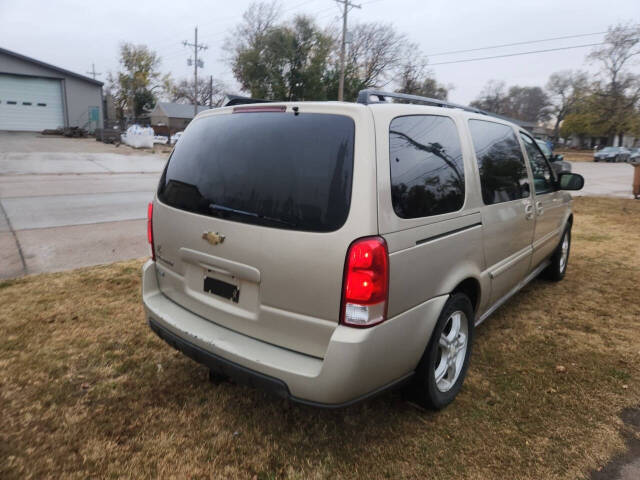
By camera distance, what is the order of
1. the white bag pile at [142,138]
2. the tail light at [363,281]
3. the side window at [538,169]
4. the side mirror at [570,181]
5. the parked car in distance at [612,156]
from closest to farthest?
1. the tail light at [363,281]
2. the side window at [538,169]
3. the side mirror at [570,181]
4. the white bag pile at [142,138]
5. the parked car in distance at [612,156]

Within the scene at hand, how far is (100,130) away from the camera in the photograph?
31969 mm

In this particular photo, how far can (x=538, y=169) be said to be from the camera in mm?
3934

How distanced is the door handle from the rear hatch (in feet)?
6.76

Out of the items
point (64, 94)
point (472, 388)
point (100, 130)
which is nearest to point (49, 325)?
point (472, 388)

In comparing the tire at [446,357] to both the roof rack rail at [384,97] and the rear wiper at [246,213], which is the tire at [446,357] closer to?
the rear wiper at [246,213]

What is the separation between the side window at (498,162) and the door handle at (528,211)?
→ 0.09 meters

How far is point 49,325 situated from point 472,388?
336 centimetres

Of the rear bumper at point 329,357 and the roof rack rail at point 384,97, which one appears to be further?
the roof rack rail at point 384,97

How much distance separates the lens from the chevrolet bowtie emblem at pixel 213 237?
2207 millimetres

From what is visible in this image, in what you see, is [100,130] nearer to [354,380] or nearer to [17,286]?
[17,286]

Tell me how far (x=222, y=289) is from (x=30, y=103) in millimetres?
40635

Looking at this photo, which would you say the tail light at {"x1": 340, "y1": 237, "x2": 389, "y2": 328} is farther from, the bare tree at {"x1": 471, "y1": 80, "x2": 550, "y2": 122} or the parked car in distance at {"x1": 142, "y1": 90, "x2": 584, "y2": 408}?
the bare tree at {"x1": 471, "y1": 80, "x2": 550, "y2": 122}

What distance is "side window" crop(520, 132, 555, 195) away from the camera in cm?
379

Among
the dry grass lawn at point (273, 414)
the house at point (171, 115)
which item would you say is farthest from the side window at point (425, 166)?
the house at point (171, 115)
